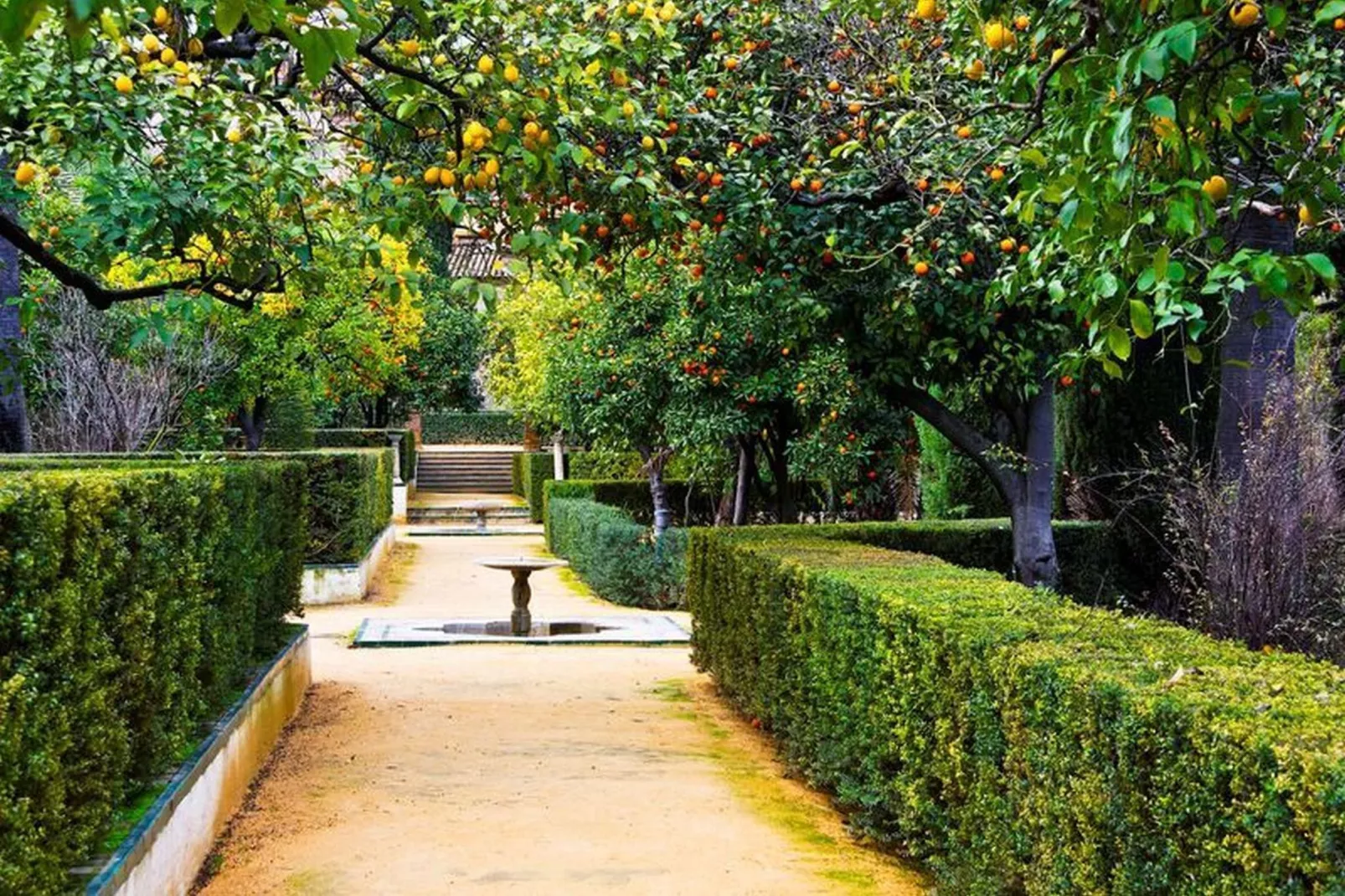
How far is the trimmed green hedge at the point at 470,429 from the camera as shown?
4834cm

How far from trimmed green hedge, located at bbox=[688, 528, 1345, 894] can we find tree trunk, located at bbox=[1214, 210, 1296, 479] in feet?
9.99

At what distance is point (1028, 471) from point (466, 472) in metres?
32.2

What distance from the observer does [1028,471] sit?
420 inches

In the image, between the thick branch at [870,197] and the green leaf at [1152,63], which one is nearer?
the green leaf at [1152,63]

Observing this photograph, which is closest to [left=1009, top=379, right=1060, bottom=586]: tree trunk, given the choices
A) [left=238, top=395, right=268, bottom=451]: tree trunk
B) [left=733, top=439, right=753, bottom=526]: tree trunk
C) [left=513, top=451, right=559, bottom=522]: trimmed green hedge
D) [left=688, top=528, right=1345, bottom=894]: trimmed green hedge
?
[left=688, top=528, right=1345, bottom=894]: trimmed green hedge

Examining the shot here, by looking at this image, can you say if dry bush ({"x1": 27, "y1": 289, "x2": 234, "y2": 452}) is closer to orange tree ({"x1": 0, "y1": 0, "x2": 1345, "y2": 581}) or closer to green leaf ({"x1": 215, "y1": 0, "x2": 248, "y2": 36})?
orange tree ({"x1": 0, "y1": 0, "x2": 1345, "y2": 581})

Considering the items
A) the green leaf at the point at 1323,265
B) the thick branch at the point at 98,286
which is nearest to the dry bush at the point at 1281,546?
the green leaf at the point at 1323,265

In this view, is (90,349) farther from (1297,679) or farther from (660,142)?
(1297,679)

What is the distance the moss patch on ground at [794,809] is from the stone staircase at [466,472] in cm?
3042

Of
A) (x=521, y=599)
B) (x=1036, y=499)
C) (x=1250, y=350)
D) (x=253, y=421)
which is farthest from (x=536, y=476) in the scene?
(x=1250, y=350)

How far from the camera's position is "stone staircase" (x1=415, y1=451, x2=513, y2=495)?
40.6 m

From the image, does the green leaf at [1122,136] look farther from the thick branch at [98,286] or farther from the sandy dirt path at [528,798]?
the thick branch at [98,286]

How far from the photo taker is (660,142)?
7.34 meters

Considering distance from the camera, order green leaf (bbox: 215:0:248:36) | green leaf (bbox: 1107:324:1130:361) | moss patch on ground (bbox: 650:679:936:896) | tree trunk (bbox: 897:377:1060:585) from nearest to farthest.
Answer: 1. green leaf (bbox: 215:0:248:36)
2. green leaf (bbox: 1107:324:1130:361)
3. moss patch on ground (bbox: 650:679:936:896)
4. tree trunk (bbox: 897:377:1060:585)
